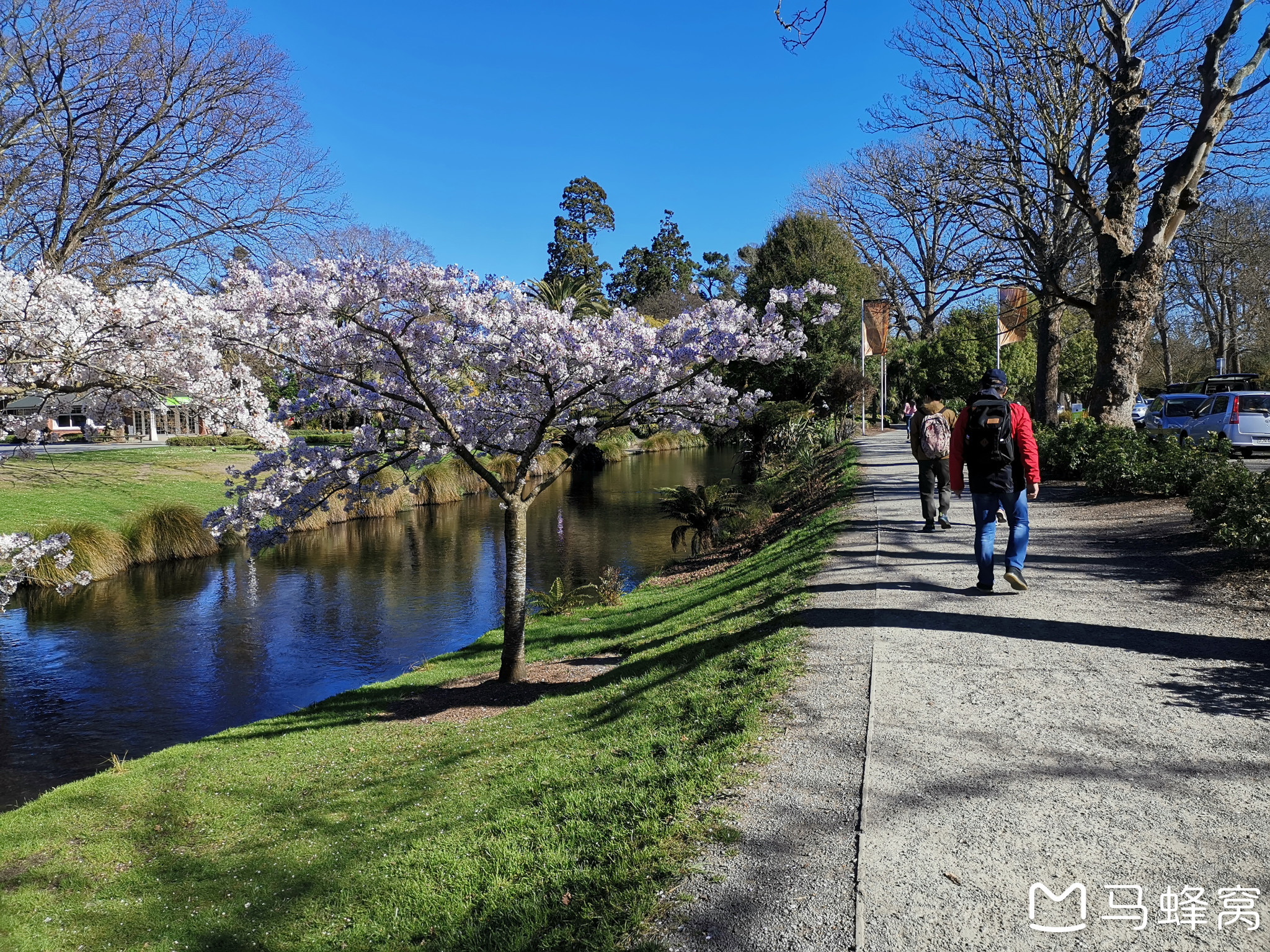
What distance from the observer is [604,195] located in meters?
78.0

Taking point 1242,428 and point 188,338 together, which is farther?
point 1242,428

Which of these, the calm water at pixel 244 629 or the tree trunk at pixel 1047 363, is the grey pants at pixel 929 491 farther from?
the tree trunk at pixel 1047 363

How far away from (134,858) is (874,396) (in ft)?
159

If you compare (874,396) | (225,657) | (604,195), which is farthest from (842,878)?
(604,195)

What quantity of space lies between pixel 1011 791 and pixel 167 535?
2205 centimetres

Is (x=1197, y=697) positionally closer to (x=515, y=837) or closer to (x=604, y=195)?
(x=515, y=837)

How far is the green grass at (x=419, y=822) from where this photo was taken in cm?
390

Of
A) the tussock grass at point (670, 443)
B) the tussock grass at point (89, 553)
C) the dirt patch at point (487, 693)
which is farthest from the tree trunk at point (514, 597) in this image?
the tussock grass at point (670, 443)

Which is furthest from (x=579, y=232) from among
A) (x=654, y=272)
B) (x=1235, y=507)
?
(x=1235, y=507)

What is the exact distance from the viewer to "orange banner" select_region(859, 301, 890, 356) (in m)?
30.8

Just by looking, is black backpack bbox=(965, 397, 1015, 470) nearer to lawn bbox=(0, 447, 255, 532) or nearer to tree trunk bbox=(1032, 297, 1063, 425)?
tree trunk bbox=(1032, 297, 1063, 425)

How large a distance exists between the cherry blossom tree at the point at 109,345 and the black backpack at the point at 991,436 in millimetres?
6942

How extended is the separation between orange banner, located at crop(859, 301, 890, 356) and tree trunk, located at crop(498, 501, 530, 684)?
2379 cm

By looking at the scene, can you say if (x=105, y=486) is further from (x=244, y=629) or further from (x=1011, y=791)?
(x=1011, y=791)
